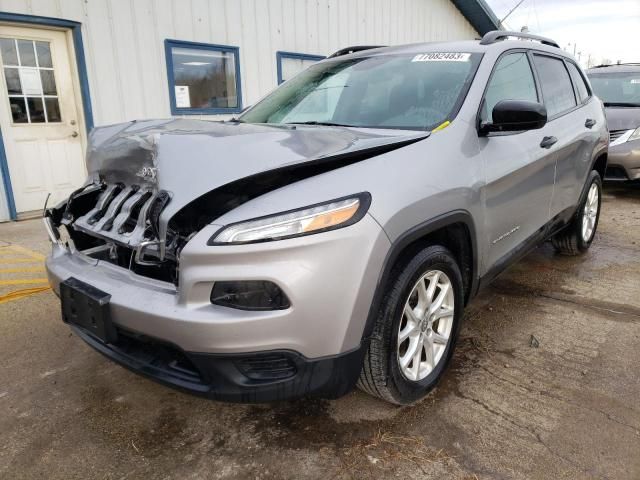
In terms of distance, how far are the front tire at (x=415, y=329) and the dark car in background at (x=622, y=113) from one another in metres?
5.71

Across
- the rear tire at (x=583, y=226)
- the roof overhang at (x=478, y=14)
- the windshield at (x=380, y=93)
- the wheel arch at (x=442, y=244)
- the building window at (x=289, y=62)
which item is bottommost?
the rear tire at (x=583, y=226)

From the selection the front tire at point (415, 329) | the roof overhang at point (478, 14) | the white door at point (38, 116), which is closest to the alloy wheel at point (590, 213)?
the front tire at point (415, 329)

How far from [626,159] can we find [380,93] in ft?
17.8

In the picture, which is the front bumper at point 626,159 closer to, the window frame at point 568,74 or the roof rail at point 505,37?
the window frame at point 568,74

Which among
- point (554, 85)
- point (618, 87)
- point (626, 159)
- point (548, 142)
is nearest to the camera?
point (548, 142)

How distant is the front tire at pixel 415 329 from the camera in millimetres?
2025

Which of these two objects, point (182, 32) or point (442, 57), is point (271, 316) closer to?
point (442, 57)

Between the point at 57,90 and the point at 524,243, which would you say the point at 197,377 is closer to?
the point at 524,243

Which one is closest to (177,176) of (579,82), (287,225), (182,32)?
(287,225)

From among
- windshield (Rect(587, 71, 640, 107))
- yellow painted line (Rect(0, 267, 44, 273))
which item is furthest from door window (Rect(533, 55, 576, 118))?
windshield (Rect(587, 71, 640, 107))

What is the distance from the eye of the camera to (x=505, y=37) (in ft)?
10.7

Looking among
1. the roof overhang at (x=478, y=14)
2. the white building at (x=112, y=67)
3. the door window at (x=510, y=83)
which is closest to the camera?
the door window at (x=510, y=83)

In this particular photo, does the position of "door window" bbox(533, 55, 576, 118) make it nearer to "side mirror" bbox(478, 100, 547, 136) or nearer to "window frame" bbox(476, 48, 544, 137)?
"window frame" bbox(476, 48, 544, 137)

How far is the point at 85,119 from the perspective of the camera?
6.40 m
